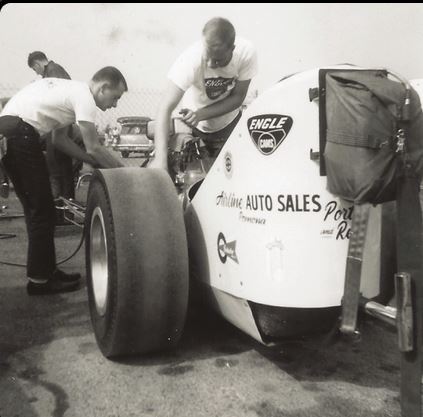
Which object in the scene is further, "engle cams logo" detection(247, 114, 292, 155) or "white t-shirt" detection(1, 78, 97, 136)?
"white t-shirt" detection(1, 78, 97, 136)

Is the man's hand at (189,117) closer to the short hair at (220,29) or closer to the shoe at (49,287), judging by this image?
the short hair at (220,29)

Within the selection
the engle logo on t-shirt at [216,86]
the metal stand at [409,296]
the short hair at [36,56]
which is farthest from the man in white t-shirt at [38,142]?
the short hair at [36,56]

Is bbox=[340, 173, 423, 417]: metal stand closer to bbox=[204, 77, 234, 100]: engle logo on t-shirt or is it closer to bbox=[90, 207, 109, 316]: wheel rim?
bbox=[90, 207, 109, 316]: wheel rim

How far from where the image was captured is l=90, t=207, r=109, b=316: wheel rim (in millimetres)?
2809

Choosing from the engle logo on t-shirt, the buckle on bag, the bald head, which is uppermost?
the bald head

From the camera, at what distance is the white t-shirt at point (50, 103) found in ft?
11.9

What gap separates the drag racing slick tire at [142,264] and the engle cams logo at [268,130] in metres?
0.58

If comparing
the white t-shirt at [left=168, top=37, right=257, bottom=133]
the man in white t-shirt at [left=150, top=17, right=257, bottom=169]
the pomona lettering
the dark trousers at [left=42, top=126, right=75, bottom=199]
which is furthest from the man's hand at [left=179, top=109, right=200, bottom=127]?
the dark trousers at [left=42, top=126, right=75, bottom=199]

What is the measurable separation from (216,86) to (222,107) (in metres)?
0.15

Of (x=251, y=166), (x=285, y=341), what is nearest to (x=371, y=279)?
(x=285, y=341)

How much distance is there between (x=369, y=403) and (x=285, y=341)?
391mm

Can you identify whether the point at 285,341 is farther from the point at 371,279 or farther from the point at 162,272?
the point at 162,272

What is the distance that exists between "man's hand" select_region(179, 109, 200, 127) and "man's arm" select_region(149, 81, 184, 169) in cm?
15

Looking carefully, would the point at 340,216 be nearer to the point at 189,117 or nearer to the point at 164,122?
the point at 164,122
